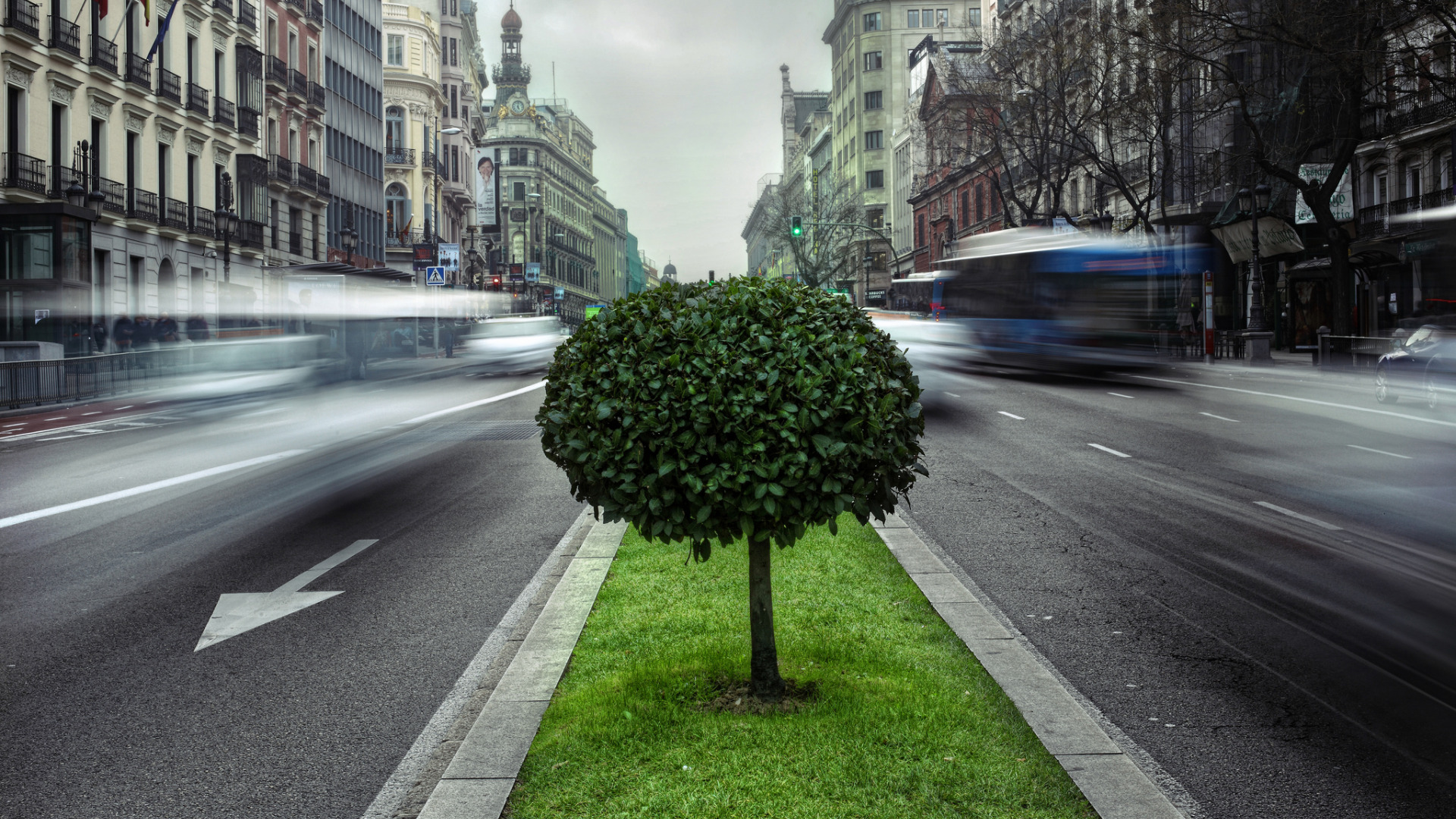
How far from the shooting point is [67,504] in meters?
11.7

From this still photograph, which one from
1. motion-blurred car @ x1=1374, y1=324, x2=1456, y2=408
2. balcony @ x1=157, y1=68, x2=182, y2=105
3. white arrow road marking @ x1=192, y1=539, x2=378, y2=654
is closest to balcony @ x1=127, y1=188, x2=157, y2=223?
balcony @ x1=157, y1=68, x2=182, y2=105

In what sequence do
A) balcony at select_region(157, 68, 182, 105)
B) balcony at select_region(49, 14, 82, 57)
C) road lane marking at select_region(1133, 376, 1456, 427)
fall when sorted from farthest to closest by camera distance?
balcony at select_region(157, 68, 182, 105), balcony at select_region(49, 14, 82, 57), road lane marking at select_region(1133, 376, 1456, 427)

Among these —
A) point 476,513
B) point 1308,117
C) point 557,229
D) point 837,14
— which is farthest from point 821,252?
point 476,513

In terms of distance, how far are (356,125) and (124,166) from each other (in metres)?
29.1

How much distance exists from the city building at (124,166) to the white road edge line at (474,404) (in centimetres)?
687

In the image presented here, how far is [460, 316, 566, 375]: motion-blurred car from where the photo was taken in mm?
40969

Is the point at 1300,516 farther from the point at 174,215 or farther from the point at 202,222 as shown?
the point at 202,222

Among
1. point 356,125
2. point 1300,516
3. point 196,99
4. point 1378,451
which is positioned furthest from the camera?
point 356,125

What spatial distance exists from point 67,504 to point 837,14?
4839 inches

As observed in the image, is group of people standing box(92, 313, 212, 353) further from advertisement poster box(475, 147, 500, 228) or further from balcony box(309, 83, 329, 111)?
advertisement poster box(475, 147, 500, 228)

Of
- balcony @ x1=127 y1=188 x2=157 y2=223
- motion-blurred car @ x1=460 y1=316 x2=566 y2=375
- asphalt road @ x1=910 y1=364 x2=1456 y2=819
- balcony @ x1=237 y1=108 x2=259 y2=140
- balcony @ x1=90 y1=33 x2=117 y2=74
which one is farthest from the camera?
balcony @ x1=237 y1=108 x2=259 y2=140

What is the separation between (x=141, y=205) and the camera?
40.9 m

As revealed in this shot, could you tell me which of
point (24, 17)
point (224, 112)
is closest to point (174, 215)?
point (224, 112)

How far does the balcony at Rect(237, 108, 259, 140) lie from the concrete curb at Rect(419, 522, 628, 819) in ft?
157
